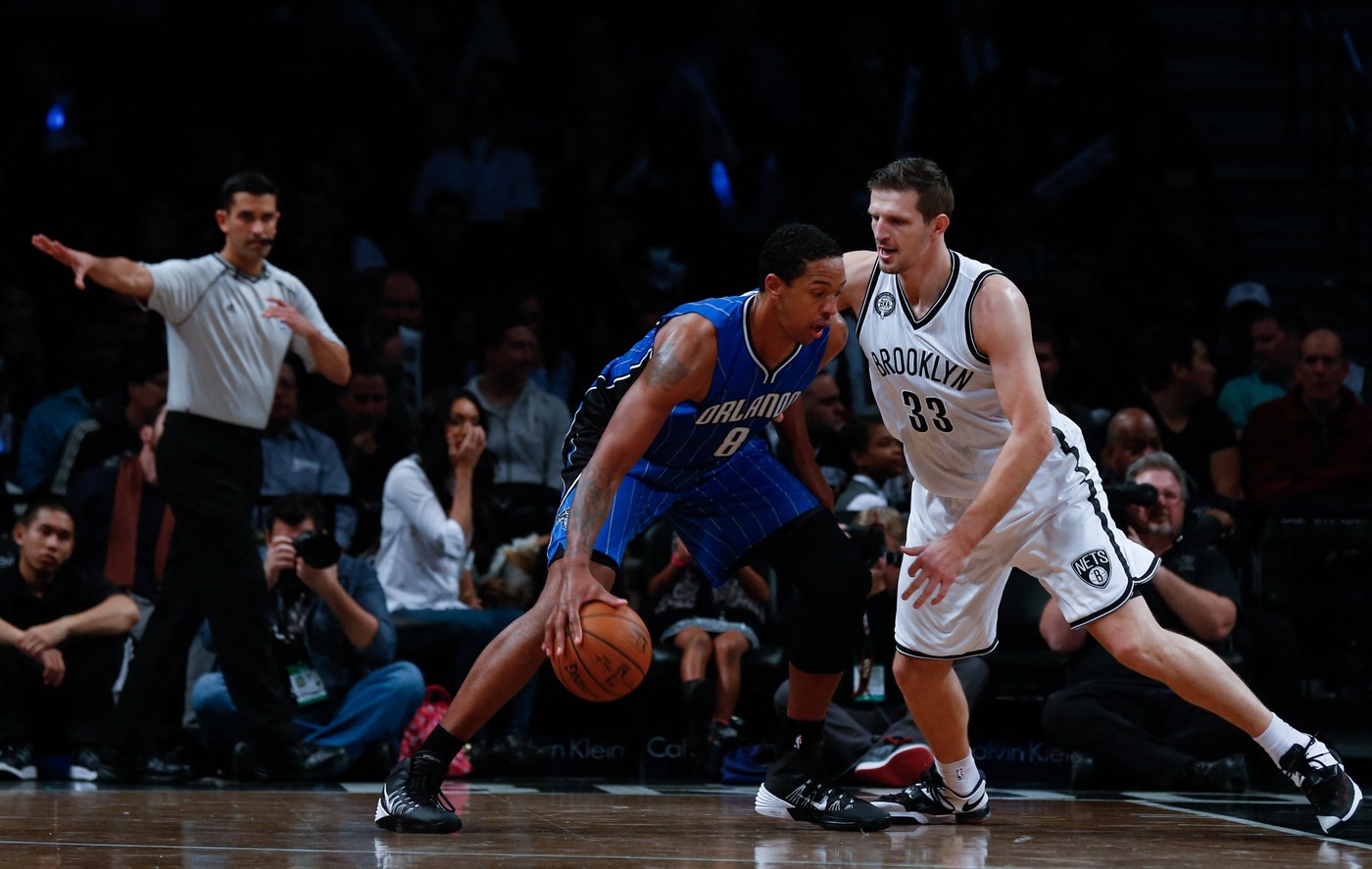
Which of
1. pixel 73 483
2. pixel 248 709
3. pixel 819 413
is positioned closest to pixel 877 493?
pixel 819 413

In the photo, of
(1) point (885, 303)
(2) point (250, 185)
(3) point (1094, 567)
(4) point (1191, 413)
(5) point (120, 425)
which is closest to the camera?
(3) point (1094, 567)

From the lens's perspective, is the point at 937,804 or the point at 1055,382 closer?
the point at 937,804

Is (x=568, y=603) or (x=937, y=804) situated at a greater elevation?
(x=568, y=603)

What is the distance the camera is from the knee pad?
5211mm

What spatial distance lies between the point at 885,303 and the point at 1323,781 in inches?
71.3

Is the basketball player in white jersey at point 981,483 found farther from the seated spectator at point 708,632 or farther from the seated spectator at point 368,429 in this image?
the seated spectator at point 368,429

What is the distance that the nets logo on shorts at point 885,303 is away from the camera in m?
5.19

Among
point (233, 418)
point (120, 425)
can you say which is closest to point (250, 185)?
point (233, 418)

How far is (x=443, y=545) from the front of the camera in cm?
791

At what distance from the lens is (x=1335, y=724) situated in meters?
8.08

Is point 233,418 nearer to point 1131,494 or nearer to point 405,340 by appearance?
point 405,340

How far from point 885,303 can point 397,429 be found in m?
4.35

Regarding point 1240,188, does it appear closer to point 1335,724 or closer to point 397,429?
point 1335,724

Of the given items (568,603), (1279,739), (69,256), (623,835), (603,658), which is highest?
(69,256)
